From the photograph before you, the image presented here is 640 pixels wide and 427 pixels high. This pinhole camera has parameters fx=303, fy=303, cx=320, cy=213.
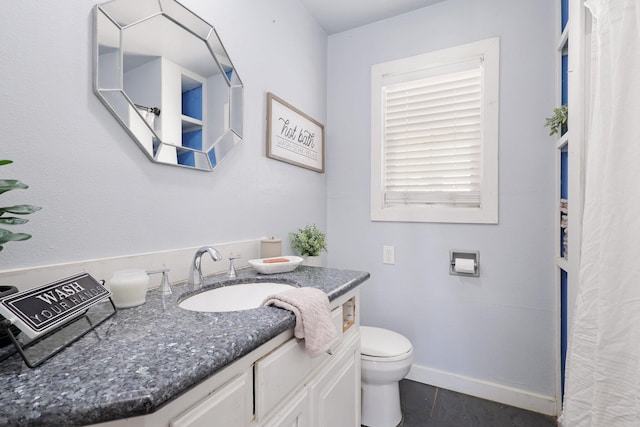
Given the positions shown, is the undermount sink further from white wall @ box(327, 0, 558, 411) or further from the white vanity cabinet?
white wall @ box(327, 0, 558, 411)

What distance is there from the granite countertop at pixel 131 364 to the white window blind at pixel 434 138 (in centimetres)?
148

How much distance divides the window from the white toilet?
0.84m


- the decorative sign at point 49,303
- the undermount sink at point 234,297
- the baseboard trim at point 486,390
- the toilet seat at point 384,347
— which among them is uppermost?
the decorative sign at point 49,303

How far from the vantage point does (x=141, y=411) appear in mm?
464

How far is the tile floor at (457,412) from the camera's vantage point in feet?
5.30

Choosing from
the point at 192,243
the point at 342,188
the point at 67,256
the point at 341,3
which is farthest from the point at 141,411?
the point at 341,3

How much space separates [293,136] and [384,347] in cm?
132

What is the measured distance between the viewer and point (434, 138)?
78.7 inches

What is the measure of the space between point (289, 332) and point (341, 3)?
80.9 inches

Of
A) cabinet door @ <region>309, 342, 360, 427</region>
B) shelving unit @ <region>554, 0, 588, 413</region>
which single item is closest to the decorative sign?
cabinet door @ <region>309, 342, 360, 427</region>

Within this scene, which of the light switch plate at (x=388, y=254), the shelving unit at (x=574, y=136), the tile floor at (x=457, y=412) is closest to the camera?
the shelving unit at (x=574, y=136)

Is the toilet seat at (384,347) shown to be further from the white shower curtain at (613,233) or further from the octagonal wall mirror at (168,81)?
the octagonal wall mirror at (168,81)

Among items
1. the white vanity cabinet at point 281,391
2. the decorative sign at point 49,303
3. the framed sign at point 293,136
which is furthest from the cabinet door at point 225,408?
the framed sign at point 293,136

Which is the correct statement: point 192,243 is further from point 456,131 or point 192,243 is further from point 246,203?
point 456,131
